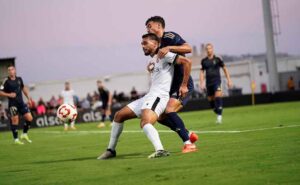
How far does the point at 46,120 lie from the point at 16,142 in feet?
63.6

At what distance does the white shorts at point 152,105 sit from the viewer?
11.3 meters

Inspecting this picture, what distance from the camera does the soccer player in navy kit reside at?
1157cm

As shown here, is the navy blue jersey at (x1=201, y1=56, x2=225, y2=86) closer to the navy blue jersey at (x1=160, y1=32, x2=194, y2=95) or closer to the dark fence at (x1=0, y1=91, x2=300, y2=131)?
the navy blue jersey at (x1=160, y1=32, x2=194, y2=95)

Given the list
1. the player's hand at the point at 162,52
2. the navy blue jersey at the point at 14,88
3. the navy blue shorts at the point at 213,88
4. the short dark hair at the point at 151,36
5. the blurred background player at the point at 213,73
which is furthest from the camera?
the navy blue shorts at the point at 213,88

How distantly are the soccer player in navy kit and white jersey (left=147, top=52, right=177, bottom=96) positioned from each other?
0.20 metres

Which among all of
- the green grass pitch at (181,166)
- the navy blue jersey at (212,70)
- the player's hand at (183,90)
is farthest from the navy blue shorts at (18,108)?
the player's hand at (183,90)

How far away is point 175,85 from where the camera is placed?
11.9m

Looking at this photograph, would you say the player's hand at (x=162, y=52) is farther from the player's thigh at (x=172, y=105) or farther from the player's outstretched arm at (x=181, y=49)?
the player's thigh at (x=172, y=105)

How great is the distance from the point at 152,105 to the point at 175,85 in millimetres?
817

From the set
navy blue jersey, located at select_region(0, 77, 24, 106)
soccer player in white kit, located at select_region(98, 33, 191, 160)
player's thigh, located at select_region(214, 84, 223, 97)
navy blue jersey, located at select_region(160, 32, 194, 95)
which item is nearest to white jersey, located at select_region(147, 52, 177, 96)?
soccer player in white kit, located at select_region(98, 33, 191, 160)

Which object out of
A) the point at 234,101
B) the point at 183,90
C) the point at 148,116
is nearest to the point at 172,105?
the point at 183,90

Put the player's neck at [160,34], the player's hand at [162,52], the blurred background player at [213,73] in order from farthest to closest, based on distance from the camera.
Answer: the blurred background player at [213,73], the player's neck at [160,34], the player's hand at [162,52]

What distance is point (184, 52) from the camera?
11.6 meters

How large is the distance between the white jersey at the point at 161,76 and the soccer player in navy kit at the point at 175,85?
20 cm
